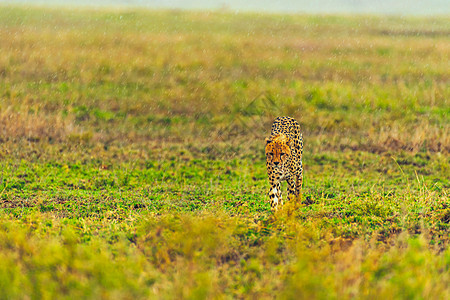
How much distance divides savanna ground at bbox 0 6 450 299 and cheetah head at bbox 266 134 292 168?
68cm

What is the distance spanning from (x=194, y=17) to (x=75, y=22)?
8.66 m

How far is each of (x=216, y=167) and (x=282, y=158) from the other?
4652 mm

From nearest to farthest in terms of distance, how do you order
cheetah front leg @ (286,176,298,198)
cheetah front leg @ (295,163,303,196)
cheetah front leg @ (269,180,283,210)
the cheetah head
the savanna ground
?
the savanna ground
the cheetah head
cheetah front leg @ (269,180,283,210)
cheetah front leg @ (286,176,298,198)
cheetah front leg @ (295,163,303,196)

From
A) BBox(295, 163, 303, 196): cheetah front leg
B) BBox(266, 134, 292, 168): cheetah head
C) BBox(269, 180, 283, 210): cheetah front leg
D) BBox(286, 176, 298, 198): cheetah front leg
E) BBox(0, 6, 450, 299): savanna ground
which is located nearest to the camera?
BBox(0, 6, 450, 299): savanna ground

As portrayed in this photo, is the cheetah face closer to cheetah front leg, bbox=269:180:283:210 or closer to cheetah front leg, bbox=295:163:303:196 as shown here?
cheetah front leg, bbox=269:180:283:210

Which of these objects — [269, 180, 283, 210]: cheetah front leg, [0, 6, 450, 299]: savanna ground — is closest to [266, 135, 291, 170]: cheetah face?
A: [269, 180, 283, 210]: cheetah front leg

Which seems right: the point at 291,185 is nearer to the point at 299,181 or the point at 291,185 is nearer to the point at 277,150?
the point at 299,181

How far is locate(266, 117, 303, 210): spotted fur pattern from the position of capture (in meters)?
8.10

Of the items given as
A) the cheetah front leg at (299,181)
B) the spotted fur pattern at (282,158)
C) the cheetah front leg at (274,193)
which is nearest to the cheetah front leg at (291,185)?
the spotted fur pattern at (282,158)

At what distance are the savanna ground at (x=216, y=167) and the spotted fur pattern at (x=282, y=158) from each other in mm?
426

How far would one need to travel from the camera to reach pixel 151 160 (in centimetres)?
1312

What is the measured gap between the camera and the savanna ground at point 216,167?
5648mm

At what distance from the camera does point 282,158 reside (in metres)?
8.24

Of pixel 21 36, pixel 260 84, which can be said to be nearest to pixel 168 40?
pixel 21 36
